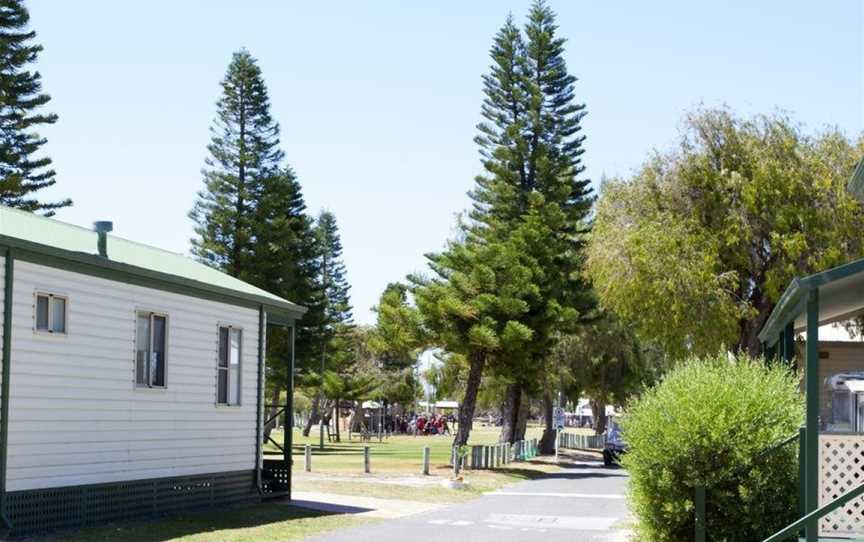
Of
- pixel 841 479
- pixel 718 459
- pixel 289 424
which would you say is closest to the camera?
pixel 841 479

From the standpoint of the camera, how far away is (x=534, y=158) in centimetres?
4500

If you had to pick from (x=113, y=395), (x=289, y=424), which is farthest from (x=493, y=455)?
(x=113, y=395)

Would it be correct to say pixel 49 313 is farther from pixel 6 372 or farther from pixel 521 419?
pixel 521 419

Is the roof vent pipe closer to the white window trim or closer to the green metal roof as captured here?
the green metal roof

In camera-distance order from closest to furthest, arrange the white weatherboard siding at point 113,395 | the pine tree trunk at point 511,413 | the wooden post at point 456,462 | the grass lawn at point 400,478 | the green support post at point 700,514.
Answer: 1. the green support post at point 700,514
2. the white weatherboard siding at point 113,395
3. the grass lawn at point 400,478
4. the wooden post at point 456,462
5. the pine tree trunk at point 511,413

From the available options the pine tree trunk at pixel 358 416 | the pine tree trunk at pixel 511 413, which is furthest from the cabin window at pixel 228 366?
the pine tree trunk at pixel 358 416

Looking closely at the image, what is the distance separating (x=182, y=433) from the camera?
20234 millimetres

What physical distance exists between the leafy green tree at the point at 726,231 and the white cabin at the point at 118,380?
1413 centimetres

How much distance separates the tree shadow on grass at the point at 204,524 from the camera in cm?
1642

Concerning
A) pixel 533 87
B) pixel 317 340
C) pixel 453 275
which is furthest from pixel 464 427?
pixel 317 340

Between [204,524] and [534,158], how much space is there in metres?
28.4

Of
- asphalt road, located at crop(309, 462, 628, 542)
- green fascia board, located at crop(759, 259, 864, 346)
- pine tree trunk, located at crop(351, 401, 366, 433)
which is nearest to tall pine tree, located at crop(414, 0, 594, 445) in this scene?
asphalt road, located at crop(309, 462, 628, 542)

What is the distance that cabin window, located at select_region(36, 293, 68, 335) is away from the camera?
16.5 m

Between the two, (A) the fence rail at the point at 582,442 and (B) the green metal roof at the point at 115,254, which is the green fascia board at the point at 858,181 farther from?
(A) the fence rail at the point at 582,442
